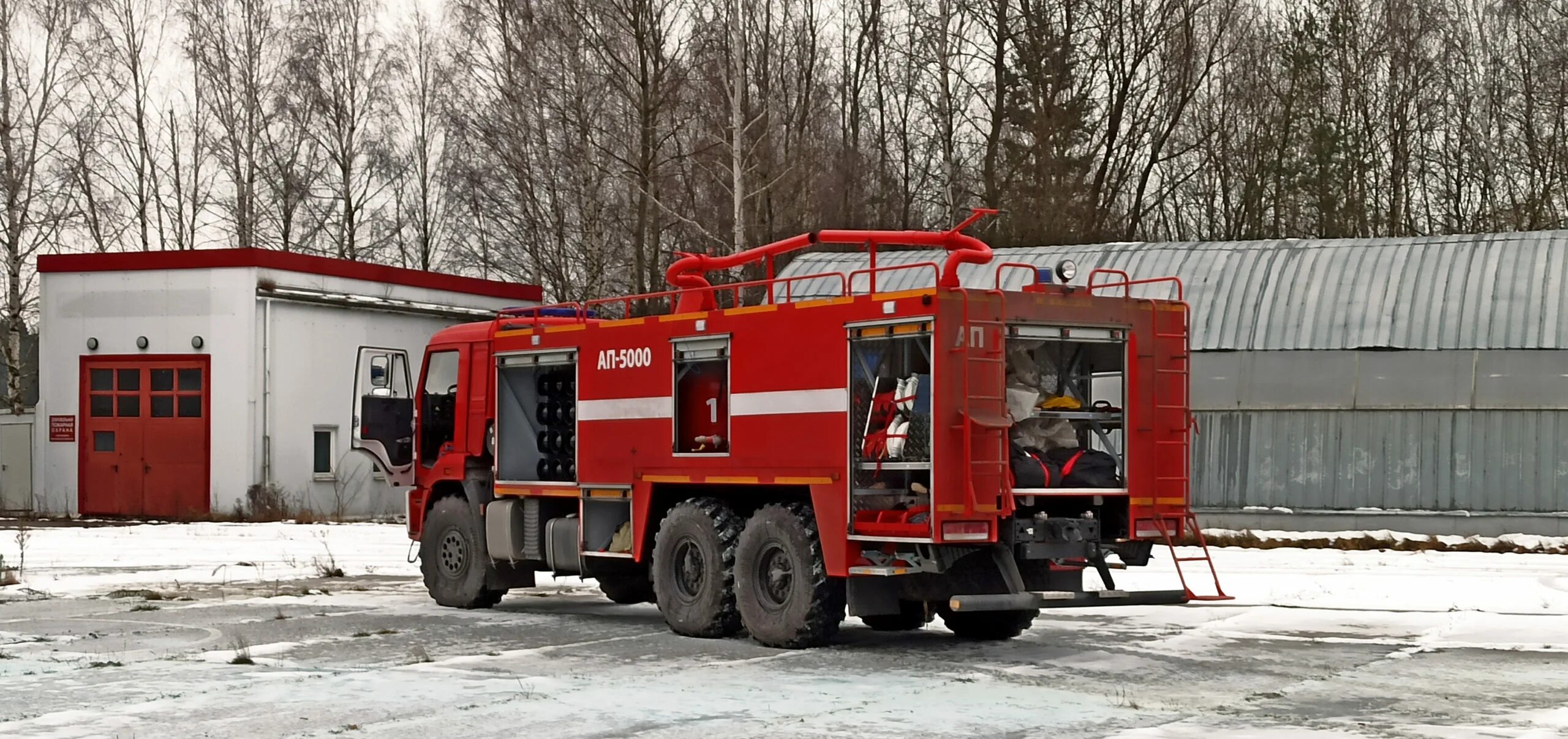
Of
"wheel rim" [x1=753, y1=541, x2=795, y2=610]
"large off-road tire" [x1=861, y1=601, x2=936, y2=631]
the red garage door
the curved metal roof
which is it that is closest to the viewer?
"wheel rim" [x1=753, y1=541, x2=795, y2=610]

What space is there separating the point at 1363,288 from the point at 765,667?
1822 centimetres

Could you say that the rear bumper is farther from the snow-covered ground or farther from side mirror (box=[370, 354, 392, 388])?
side mirror (box=[370, 354, 392, 388])

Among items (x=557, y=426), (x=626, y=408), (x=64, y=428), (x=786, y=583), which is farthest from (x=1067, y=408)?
(x=64, y=428)

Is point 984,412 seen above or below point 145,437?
above

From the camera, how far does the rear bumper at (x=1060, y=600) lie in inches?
489

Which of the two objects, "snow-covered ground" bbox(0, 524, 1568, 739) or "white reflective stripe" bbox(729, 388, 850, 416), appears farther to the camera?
"white reflective stripe" bbox(729, 388, 850, 416)

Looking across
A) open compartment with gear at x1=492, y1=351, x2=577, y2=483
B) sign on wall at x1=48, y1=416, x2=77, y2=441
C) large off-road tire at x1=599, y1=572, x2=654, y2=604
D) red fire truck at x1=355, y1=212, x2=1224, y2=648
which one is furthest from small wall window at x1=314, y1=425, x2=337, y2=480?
red fire truck at x1=355, y1=212, x2=1224, y2=648

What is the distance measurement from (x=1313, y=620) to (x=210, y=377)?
22.7 meters

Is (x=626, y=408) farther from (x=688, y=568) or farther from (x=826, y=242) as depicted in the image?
(x=826, y=242)

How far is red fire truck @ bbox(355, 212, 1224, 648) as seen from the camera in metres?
12.5

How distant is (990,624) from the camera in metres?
14.6

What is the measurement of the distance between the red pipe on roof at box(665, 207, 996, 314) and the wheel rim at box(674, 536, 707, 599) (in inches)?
84.7

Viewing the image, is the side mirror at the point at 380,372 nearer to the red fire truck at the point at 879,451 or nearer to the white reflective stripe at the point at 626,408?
the red fire truck at the point at 879,451

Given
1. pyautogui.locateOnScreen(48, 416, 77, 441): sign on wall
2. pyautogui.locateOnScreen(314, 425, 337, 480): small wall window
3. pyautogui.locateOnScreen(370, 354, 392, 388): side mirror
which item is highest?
pyautogui.locateOnScreen(370, 354, 392, 388): side mirror
